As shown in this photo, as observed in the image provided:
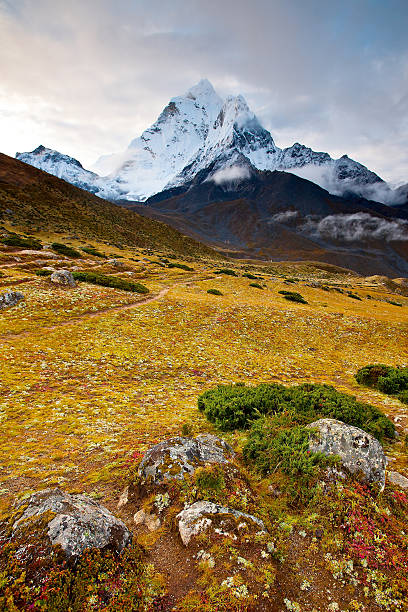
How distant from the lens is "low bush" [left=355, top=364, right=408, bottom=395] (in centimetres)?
1533

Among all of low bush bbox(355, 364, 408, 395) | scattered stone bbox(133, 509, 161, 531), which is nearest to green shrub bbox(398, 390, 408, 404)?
low bush bbox(355, 364, 408, 395)

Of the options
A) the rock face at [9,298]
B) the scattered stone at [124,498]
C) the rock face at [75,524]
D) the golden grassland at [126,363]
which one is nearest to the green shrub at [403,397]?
the golden grassland at [126,363]

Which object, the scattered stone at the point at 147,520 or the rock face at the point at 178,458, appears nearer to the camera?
the scattered stone at the point at 147,520

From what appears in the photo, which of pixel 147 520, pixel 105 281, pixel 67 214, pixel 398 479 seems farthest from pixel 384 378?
pixel 67 214

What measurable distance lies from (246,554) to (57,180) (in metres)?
176

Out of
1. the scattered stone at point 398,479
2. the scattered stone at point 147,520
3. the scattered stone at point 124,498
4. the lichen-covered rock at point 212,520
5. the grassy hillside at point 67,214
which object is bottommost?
the scattered stone at point 124,498

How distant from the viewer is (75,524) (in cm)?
470

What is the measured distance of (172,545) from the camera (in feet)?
17.5

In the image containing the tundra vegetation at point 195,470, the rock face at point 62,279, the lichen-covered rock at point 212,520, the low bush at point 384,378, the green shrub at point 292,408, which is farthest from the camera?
the rock face at point 62,279

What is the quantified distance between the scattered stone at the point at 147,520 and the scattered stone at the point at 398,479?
6.07 metres

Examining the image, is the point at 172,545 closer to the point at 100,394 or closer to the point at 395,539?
the point at 395,539

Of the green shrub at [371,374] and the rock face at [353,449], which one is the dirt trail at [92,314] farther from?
the green shrub at [371,374]

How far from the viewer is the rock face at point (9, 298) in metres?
21.4

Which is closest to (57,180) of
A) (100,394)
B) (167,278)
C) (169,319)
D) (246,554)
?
(167,278)
